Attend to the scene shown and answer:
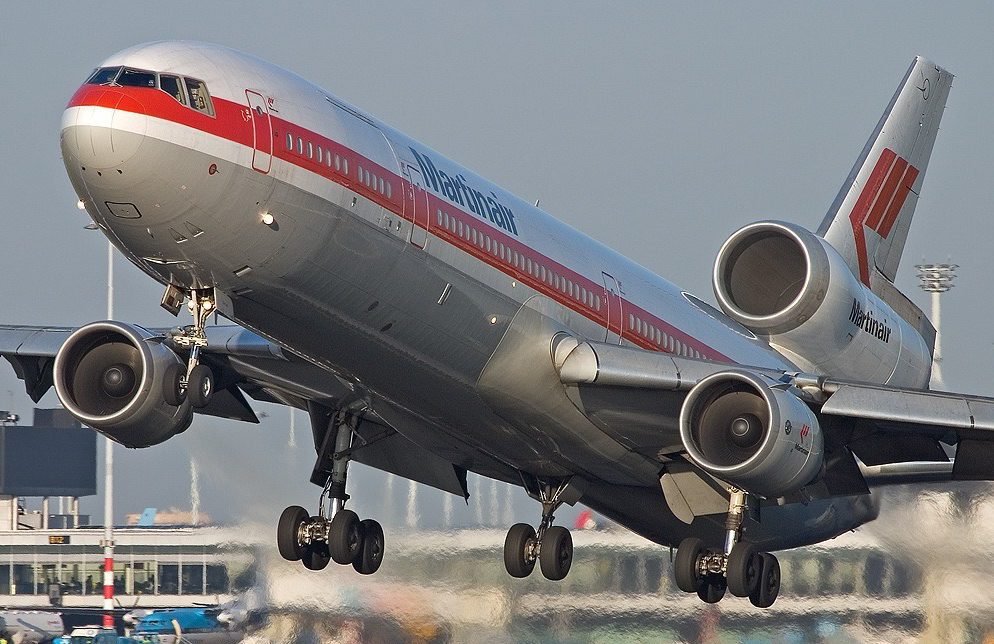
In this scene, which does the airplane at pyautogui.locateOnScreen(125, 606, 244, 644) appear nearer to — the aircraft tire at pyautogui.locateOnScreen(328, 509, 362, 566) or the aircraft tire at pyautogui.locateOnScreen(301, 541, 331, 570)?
the aircraft tire at pyautogui.locateOnScreen(301, 541, 331, 570)

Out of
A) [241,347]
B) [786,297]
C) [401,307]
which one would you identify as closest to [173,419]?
[241,347]

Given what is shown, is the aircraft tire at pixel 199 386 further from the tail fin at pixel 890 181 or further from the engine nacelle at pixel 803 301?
the tail fin at pixel 890 181

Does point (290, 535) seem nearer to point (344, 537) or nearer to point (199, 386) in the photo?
point (344, 537)

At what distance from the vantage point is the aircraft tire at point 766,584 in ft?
75.9

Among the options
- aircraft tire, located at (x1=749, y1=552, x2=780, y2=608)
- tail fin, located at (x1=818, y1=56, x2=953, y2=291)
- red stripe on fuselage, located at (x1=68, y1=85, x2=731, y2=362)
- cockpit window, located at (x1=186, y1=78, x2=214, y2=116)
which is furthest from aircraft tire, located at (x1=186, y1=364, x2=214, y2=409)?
tail fin, located at (x1=818, y1=56, x2=953, y2=291)

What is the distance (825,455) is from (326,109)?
9257mm

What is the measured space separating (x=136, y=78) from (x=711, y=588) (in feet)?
37.0

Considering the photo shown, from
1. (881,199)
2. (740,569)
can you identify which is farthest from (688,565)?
(881,199)

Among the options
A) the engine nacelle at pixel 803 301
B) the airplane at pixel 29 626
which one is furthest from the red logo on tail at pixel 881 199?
the airplane at pixel 29 626

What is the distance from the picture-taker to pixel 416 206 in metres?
19.1

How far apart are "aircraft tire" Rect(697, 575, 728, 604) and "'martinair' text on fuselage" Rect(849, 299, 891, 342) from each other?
14.8 ft

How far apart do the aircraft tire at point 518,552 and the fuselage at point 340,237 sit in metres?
1.16

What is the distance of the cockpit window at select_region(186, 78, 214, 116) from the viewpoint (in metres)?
17.0

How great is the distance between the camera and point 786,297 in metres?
24.1
